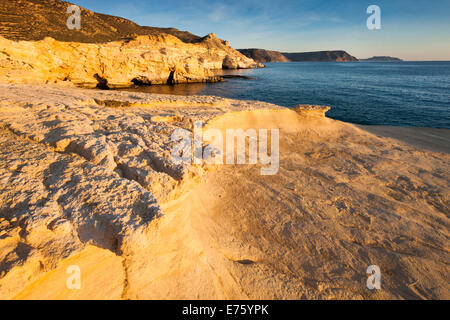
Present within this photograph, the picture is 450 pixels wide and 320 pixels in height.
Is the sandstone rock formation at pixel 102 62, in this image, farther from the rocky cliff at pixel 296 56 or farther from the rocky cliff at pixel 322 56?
the rocky cliff at pixel 322 56

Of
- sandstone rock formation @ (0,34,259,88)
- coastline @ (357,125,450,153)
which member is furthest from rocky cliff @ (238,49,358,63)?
coastline @ (357,125,450,153)

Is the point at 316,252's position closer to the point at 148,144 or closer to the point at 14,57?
the point at 148,144

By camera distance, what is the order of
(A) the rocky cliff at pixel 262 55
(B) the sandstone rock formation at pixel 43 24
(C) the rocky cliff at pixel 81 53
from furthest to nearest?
(A) the rocky cliff at pixel 262 55 < (B) the sandstone rock formation at pixel 43 24 < (C) the rocky cliff at pixel 81 53

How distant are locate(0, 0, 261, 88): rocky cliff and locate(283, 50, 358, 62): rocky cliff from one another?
577 feet

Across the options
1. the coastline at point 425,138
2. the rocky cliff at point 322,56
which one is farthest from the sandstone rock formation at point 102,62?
the rocky cliff at point 322,56

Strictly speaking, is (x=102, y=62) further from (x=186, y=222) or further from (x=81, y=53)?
(x=186, y=222)

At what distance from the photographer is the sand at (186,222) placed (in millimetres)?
1809

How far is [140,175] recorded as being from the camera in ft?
8.66

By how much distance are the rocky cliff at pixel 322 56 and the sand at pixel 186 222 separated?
19784 centimetres

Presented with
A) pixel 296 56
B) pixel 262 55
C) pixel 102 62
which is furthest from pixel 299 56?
pixel 102 62

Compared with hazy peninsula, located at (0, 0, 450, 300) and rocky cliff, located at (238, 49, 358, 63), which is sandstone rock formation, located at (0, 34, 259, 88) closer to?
hazy peninsula, located at (0, 0, 450, 300)

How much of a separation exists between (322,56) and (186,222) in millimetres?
204404

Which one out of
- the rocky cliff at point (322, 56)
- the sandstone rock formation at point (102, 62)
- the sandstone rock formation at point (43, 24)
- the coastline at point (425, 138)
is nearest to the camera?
the coastline at point (425, 138)
